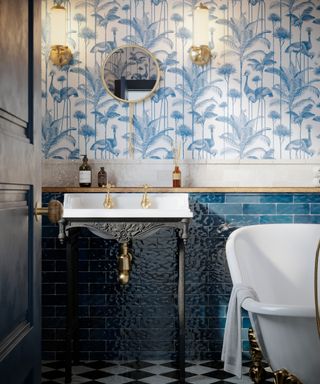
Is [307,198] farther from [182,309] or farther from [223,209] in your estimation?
[182,309]

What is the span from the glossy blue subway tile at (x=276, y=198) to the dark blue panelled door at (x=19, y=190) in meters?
2.56

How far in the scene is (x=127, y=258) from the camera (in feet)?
11.9

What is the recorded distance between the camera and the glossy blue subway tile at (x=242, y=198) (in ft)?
12.6

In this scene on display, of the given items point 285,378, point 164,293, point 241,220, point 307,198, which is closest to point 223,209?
point 241,220

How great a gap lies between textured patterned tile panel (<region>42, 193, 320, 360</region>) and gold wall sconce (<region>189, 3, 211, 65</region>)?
961 millimetres

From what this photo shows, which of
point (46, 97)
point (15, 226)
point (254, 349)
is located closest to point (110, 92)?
point (46, 97)

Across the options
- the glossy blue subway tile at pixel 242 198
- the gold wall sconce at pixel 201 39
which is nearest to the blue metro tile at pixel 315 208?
the glossy blue subway tile at pixel 242 198

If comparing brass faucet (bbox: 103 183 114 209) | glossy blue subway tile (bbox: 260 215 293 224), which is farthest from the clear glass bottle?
glossy blue subway tile (bbox: 260 215 293 224)

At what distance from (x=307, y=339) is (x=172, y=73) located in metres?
2.34

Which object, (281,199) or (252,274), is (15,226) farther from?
(281,199)

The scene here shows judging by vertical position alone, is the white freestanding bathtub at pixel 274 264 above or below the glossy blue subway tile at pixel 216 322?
above

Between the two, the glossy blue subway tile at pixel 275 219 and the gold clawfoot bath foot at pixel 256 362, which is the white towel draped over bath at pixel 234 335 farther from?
the glossy blue subway tile at pixel 275 219

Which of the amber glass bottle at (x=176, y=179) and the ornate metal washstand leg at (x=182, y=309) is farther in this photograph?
the amber glass bottle at (x=176, y=179)

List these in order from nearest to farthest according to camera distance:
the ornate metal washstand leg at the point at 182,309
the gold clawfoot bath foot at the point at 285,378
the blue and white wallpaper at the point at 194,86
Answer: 1. the gold clawfoot bath foot at the point at 285,378
2. the ornate metal washstand leg at the point at 182,309
3. the blue and white wallpaper at the point at 194,86
